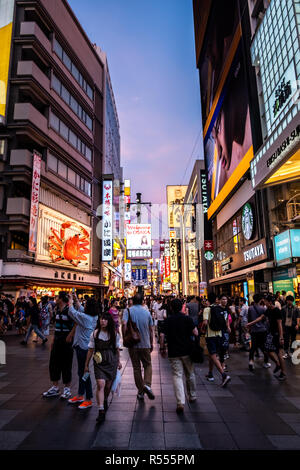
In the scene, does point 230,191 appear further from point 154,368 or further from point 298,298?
point 154,368

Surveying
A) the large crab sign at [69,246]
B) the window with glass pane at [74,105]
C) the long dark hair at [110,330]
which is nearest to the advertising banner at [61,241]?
the large crab sign at [69,246]

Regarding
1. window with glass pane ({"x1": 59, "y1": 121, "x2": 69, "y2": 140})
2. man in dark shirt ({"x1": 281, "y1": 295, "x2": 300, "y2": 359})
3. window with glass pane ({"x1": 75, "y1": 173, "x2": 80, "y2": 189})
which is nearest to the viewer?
man in dark shirt ({"x1": 281, "y1": 295, "x2": 300, "y2": 359})

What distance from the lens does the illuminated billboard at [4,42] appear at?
25.7m

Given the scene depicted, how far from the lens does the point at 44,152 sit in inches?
1101

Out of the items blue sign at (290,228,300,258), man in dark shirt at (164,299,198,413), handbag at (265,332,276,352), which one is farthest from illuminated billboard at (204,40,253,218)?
man in dark shirt at (164,299,198,413)

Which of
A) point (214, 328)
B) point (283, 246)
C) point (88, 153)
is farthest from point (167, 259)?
point (214, 328)

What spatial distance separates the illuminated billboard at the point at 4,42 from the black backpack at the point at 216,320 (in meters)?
24.4

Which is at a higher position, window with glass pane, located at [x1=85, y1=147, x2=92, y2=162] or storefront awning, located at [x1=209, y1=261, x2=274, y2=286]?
window with glass pane, located at [x1=85, y1=147, x2=92, y2=162]

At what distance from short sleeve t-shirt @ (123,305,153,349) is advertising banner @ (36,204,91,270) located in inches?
832

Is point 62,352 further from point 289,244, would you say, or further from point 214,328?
point 289,244

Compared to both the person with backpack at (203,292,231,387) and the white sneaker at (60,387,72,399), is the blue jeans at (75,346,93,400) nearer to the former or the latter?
the white sneaker at (60,387,72,399)

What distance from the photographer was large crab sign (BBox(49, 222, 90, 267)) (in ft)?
93.0

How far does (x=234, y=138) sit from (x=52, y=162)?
1638 centimetres

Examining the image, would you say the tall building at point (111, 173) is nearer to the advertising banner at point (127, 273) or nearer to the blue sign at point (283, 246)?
the advertising banner at point (127, 273)
